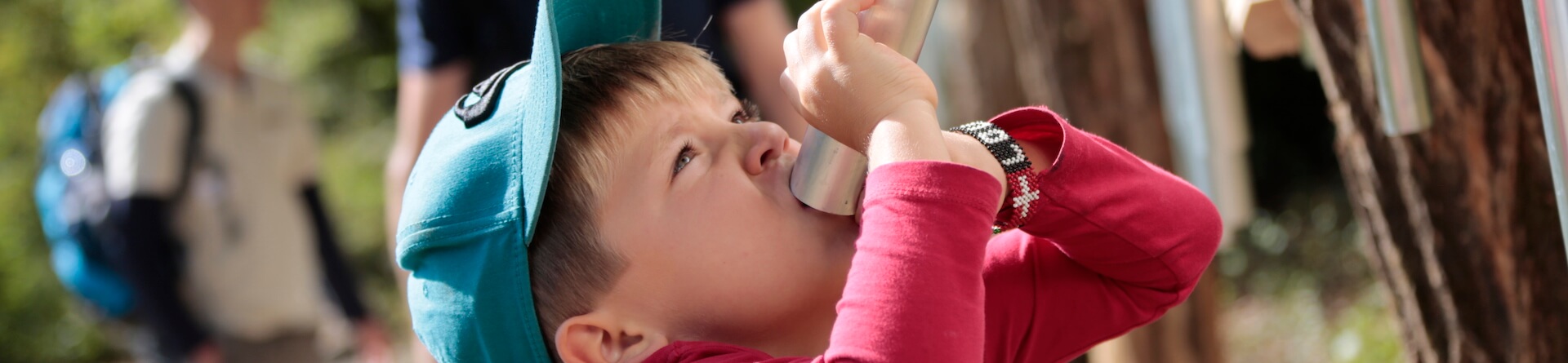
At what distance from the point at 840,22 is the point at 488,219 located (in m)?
0.39

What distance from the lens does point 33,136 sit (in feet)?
28.0

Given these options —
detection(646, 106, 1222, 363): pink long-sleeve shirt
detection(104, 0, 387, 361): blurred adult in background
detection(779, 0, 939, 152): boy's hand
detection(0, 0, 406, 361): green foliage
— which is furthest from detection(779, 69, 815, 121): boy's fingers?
detection(0, 0, 406, 361): green foliage

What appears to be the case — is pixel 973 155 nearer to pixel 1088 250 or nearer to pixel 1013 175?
pixel 1013 175

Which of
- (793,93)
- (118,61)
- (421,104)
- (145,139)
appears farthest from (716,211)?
(118,61)

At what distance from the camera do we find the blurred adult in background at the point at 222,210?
326 centimetres

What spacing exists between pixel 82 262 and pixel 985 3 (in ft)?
10.3

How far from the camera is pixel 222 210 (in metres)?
3.45

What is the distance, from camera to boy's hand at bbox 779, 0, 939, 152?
1.16 metres

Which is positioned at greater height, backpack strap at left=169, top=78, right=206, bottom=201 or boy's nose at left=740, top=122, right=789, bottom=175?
backpack strap at left=169, top=78, right=206, bottom=201

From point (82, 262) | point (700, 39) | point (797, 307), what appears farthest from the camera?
point (82, 262)

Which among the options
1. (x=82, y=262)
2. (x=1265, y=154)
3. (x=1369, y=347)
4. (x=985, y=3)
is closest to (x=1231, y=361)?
(x=1369, y=347)

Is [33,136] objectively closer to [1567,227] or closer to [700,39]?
[700,39]

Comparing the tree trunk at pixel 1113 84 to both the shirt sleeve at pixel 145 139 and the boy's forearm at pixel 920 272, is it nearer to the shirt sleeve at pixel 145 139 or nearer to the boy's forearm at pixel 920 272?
the shirt sleeve at pixel 145 139

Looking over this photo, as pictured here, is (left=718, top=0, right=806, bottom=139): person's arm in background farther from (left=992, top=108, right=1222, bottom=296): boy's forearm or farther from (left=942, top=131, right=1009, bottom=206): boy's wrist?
(left=942, top=131, right=1009, bottom=206): boy's wrist
